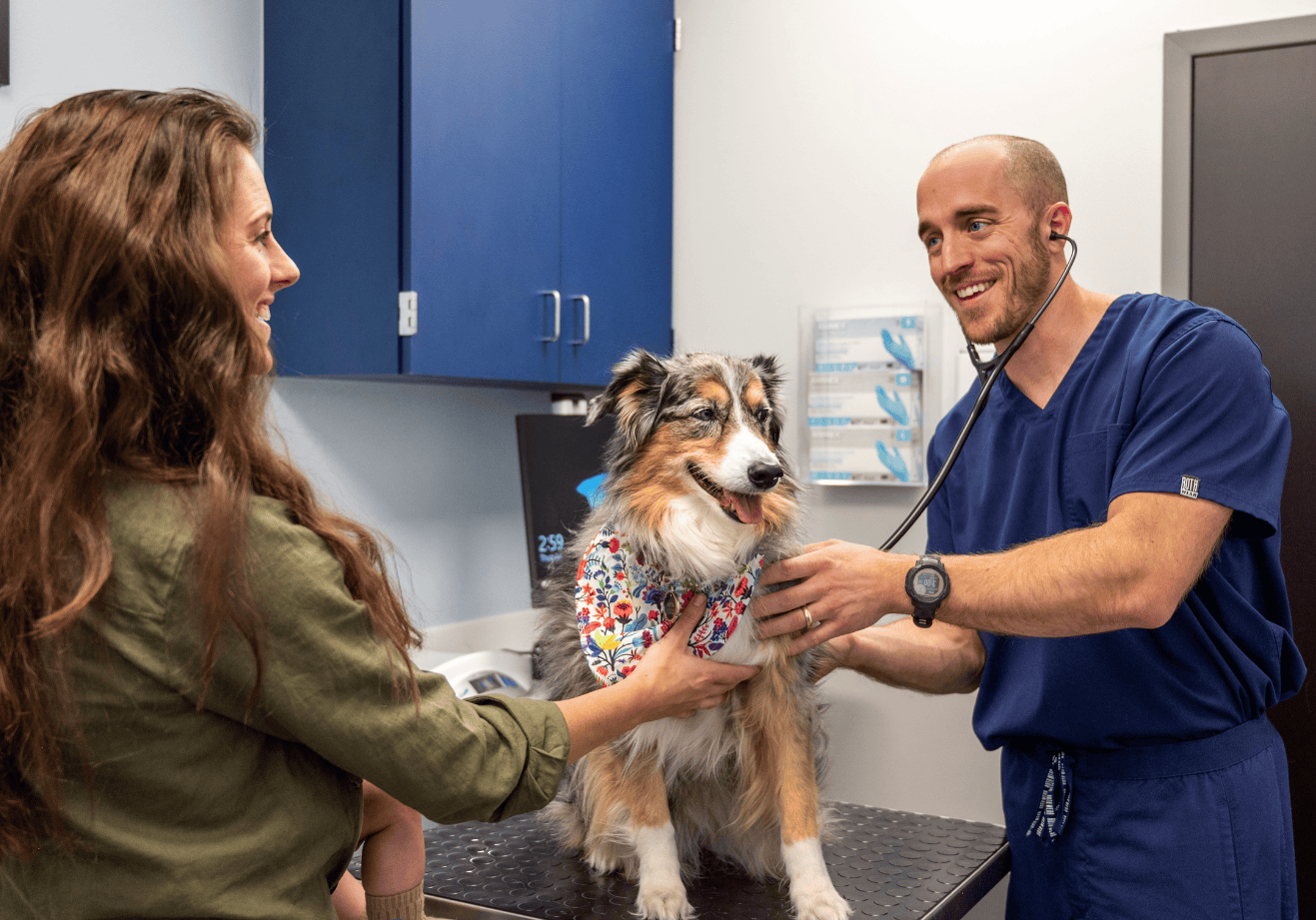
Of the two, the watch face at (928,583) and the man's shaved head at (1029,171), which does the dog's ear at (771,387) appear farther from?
the man's shaved head at (1029,171)

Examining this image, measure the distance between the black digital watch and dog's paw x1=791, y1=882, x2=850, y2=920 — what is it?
377 millimetres

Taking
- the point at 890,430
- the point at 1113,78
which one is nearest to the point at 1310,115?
the point at 1113,78

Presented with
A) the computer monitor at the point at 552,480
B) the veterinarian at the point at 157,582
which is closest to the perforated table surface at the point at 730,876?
the veterinarian at the point at 157,582

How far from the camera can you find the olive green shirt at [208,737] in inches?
28.3

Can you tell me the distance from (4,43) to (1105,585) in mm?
2131

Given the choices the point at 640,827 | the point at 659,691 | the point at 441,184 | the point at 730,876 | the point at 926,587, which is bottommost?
the point at 730,876

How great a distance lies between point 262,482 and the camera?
804 mm

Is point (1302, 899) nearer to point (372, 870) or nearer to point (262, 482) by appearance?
point (372, 870)

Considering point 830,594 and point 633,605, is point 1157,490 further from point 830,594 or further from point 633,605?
point 633,605

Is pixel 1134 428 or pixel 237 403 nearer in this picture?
pixel 237 403

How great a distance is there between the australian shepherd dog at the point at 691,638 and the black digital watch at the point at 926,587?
0.19 metres

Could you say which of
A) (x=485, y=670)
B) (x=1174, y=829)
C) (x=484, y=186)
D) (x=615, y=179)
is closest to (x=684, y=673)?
(x=1174, y=829)

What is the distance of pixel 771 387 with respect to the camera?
160cm

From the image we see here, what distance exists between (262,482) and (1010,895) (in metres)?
1.41
